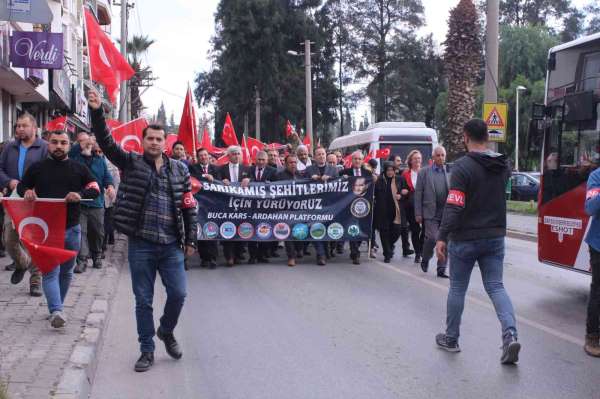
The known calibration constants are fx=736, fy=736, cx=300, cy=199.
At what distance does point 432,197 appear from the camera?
35.6 ft

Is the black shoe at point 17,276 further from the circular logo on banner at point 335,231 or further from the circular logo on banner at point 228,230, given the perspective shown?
the circular logo on banner at point 335,231

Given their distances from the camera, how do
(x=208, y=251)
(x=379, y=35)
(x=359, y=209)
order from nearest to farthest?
(x=208, y=251), (x=359, y=209), (x=379, y=35)

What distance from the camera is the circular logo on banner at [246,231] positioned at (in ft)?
39.3

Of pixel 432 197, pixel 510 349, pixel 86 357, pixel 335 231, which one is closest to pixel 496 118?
pixel 335 231

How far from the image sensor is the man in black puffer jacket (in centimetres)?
560

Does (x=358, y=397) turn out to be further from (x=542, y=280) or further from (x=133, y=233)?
(x=542, y=280)

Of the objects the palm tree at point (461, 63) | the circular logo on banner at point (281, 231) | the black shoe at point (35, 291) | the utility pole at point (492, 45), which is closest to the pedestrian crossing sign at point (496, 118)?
the utility pole at point (492, 45)

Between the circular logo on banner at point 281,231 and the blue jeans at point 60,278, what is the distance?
5.52 m

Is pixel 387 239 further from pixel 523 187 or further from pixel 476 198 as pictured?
pixel 523 187

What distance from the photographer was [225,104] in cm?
4991

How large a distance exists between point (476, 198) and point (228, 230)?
645 centimetres

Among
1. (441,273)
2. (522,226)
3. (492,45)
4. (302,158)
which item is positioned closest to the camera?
(441,273)

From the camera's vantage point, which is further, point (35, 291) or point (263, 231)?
point (263, 231)

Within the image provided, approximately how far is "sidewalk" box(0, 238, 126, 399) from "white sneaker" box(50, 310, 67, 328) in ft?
0.19
